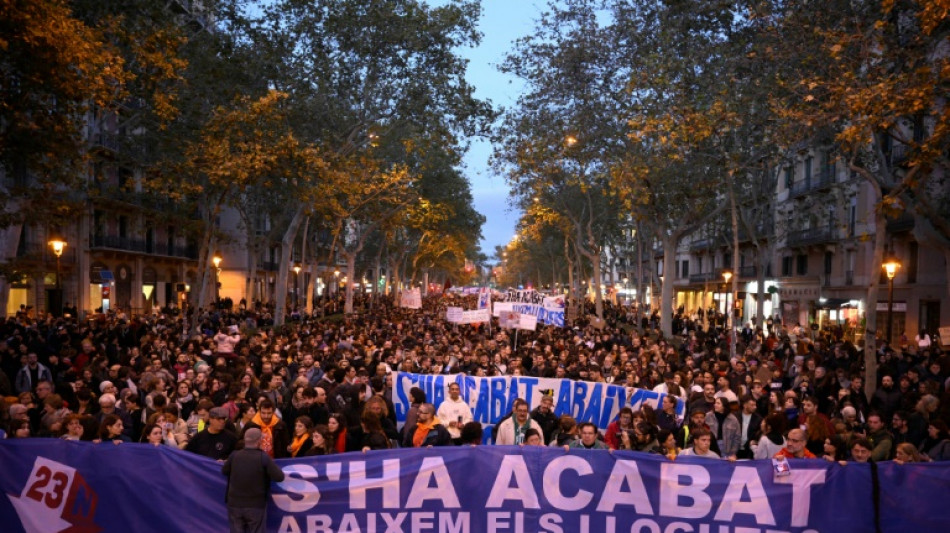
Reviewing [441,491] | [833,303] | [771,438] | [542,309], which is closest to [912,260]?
[833,303]

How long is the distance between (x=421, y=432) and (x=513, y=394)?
4406 mm

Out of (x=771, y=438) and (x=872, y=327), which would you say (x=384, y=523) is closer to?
(x=771, y=438)

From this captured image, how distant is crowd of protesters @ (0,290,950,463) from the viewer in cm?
979

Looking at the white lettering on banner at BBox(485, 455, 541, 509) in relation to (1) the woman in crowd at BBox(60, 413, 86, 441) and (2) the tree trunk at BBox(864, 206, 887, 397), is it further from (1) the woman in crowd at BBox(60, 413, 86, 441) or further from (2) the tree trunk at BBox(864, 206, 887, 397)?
(2) the tree trunk at BBox(864, 206, 887, 397)

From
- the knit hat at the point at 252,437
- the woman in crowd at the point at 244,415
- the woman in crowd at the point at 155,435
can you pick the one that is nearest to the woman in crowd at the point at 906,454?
the knit hat at the point at 252,437

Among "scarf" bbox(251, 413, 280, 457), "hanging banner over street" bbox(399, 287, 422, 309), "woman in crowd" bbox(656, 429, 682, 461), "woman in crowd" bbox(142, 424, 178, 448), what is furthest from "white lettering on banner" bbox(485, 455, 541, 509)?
"hanging banner over street" bbox(399, 287, 422, 309)

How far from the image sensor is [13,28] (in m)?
13.3

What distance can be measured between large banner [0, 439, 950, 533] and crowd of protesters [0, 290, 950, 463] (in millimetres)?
460

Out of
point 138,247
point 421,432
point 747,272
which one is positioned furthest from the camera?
point 747,272

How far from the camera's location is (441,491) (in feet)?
29.2

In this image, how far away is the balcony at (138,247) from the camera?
49500 mm

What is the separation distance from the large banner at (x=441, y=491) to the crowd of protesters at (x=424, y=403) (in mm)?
460

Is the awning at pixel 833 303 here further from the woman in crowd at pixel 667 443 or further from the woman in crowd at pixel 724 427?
the woman in crowd at pixel 667 443

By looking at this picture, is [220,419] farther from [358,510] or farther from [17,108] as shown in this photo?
[17,108]
